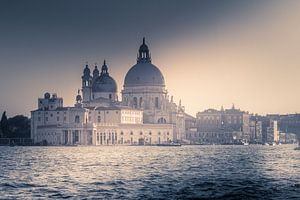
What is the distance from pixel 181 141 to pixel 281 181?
112898mm

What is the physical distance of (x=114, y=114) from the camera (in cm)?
13512

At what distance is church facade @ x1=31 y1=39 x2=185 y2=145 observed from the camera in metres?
125

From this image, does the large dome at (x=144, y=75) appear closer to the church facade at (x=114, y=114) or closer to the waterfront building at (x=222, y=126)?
the church facade at (x=114, y=114)

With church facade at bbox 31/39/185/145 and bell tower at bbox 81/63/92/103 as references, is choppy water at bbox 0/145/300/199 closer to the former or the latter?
church facade at bbox 31/39/185/145

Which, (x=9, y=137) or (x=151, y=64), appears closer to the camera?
(x=9, y=137)

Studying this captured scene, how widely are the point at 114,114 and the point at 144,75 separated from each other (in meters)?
11.6

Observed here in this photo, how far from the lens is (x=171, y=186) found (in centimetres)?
3684

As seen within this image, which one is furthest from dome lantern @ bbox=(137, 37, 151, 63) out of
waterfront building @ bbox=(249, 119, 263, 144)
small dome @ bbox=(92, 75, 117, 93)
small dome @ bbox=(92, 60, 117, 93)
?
waterfront building @ bbox=(249, 119, 263, 144)

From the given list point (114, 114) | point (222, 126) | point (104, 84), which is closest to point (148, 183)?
point (114, 114)

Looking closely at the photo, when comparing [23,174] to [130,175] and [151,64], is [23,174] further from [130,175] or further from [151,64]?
[151,64]

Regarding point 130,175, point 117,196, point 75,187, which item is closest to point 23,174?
point 130,175

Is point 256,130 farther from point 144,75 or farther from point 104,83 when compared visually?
point 104,83

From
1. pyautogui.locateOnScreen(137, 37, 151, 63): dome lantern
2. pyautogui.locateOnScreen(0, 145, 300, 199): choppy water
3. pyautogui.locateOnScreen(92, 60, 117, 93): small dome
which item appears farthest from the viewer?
pyautogui.locateOnScreen(137, 37, 151, 63): dome lantern

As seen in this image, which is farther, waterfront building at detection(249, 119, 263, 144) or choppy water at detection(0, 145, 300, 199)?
waterfront building at detection(249, 119, 263, 144)
